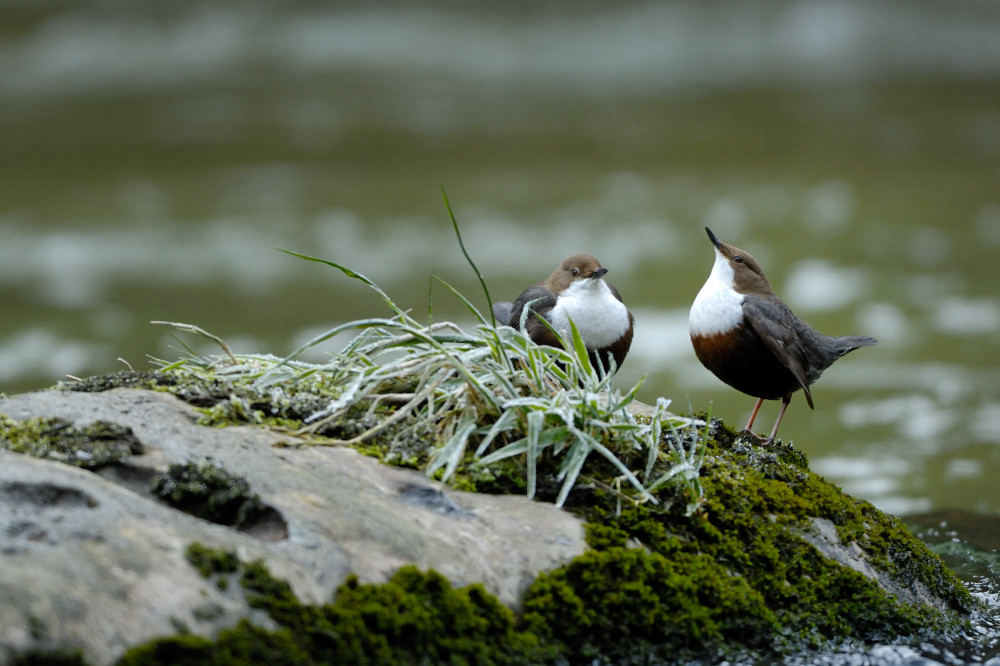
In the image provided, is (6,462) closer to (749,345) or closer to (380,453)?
(380,453)

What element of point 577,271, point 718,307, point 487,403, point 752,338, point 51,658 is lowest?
point 51,658

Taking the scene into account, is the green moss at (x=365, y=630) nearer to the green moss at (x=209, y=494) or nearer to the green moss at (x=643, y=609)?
the green moss at (x=643, y=609)

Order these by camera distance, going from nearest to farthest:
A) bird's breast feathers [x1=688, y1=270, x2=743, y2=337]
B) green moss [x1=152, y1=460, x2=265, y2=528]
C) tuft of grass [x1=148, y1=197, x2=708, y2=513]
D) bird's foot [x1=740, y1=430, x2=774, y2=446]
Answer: green moss [x1=152, y1=460, x2=265, y2=528], tuft of grass [x1=148, y1=197, x2=708, y2=513], bird's foot [x1=740, y1=430, x2=774, y2=446], bird's breast feathers [x1=688, y1=270, x2=743, y2=337]

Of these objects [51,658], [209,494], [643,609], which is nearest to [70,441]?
[209,494]

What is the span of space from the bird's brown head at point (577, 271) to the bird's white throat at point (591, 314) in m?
0.03

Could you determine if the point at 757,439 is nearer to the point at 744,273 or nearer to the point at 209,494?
the point at 744,273

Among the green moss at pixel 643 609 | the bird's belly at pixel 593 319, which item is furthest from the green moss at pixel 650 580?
the bird's belly at pixel 593 319

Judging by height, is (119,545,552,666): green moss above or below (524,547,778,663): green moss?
below

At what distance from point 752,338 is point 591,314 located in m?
0.98

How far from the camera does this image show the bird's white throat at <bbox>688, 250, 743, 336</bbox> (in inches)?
192

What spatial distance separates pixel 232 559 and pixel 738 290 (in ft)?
10.6

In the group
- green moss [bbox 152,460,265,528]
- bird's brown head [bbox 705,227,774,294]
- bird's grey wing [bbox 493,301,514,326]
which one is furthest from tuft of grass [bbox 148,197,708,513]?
bird's grey wing [bbox 493,301,514,326]

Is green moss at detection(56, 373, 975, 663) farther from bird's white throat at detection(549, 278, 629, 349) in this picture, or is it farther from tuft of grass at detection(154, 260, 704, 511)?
bird's white throat at detection(549, 278, 629, 349)

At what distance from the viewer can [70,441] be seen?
112 inches
